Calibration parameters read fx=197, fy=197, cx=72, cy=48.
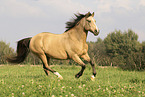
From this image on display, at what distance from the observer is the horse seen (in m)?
7.52

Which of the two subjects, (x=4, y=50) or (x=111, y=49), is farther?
(x=111, y=49)

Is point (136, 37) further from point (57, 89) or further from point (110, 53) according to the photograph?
point (57, 89)

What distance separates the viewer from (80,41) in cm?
764

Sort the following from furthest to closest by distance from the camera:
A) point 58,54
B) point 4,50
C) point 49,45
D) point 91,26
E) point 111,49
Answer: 1. point 111,49
2. point 4,50
3. point 49,45
4. point 58,54
5. point 91,26

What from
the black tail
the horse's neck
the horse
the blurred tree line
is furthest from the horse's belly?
the blurred tree line

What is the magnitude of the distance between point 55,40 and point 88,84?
228 cm

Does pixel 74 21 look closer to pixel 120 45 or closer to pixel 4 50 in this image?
pixel 4 50

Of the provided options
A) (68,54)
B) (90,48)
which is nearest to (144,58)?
(90,48)

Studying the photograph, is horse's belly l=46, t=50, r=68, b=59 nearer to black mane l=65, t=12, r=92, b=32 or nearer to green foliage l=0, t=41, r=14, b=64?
black mane l=65, t=12, r=92, b=32

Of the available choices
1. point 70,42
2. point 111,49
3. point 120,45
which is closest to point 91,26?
point 70,42

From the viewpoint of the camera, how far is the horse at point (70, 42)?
752 cm

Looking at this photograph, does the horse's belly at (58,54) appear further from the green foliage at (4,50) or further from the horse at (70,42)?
the green foliage at (4,50)

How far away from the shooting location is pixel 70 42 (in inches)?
302

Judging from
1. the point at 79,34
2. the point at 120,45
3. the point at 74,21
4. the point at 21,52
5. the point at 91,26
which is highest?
the point at 120,45
